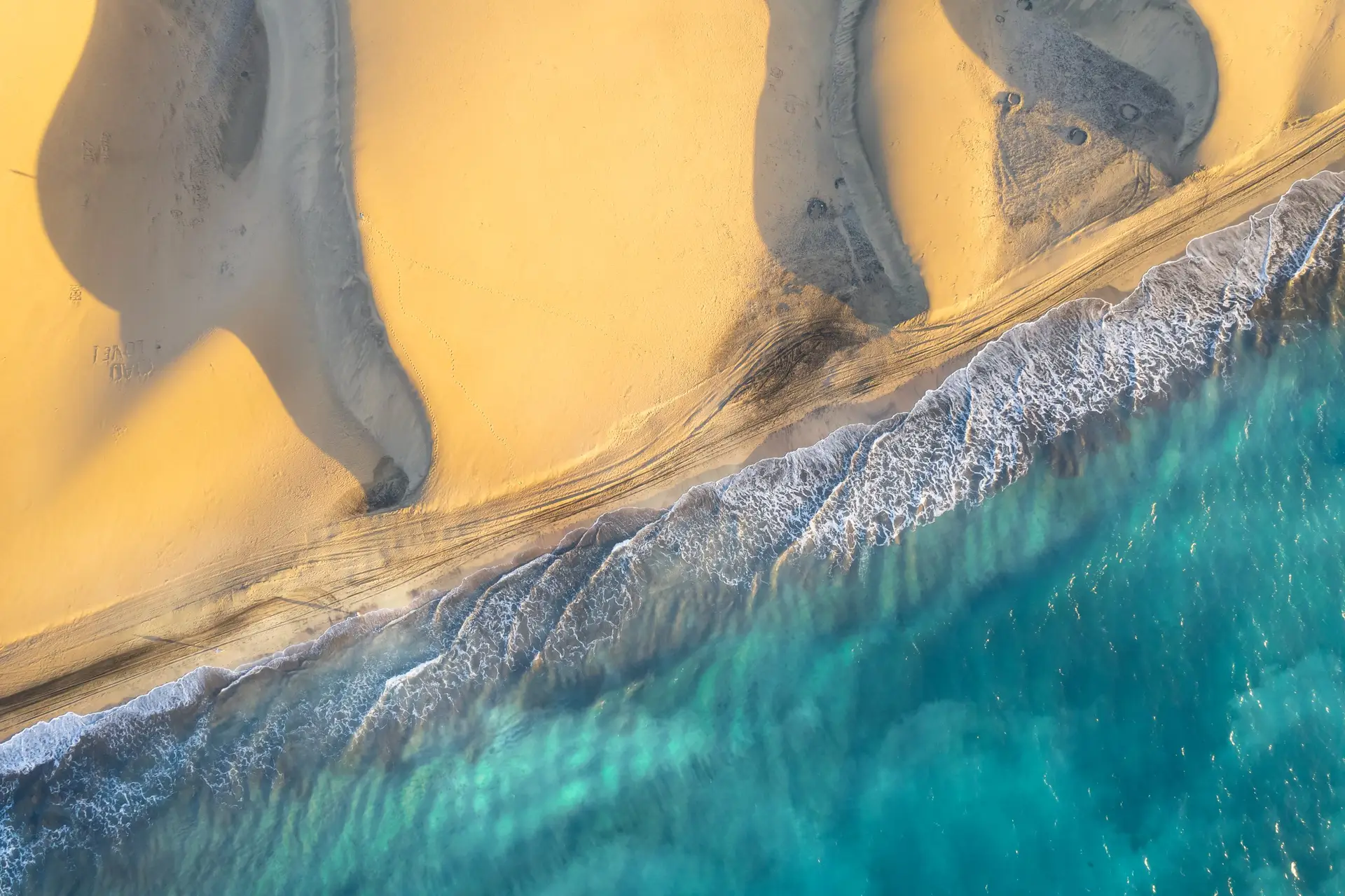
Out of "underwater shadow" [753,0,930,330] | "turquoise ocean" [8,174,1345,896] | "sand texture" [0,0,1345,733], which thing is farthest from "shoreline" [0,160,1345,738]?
"underwater shadow" [753,0,930,330]

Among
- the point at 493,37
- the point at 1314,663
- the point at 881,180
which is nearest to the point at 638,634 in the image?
the point at 881,180

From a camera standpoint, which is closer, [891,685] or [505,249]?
[505,249]

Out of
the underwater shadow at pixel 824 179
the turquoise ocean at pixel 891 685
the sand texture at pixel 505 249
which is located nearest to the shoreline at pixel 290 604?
the sand texture at pixel 505 249

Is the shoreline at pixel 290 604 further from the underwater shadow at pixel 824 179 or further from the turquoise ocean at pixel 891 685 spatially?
the underwater shadow at pixel 824 179

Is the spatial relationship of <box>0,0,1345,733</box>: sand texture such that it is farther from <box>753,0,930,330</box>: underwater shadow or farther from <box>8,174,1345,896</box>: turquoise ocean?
<box>8,174,1345,896</box>: turquoise ocean

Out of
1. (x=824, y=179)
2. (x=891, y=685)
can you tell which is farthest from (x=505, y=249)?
(x=891, y=685)

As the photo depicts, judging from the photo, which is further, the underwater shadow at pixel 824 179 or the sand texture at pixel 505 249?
the underwater shadow at pixel 824 179

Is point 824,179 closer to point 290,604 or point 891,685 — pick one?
point 891,685
